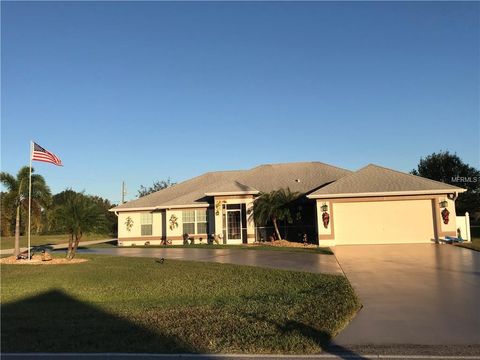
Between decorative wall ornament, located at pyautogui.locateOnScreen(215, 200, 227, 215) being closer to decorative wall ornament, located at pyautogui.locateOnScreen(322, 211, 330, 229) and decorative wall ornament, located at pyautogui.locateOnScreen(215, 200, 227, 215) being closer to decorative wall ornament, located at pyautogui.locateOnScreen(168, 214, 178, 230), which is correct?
decorative wall ornament, located at pyautogui.locateOnScreen(168, 214, 178, 230)

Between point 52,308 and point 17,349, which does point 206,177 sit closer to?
point 52,308

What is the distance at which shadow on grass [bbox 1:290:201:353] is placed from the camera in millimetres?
6789

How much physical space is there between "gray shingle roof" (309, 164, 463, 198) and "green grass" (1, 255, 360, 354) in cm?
1092

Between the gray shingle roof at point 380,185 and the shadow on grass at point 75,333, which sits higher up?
the gray shingle roof at point 380,185

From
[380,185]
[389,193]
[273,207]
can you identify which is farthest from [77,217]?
[380,185]

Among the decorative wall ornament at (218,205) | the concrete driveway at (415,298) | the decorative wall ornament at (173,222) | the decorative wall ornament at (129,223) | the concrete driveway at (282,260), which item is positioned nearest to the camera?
the concrete driveway at (415,298)

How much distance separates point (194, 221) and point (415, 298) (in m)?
22.2

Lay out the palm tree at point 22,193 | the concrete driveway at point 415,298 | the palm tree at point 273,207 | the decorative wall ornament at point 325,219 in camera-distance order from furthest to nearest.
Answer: the palm tree at point 273,207 < the decorative wall ornament at point 325,219 < the palm tree at point 22,193 < the concrete driveway at point 415,298

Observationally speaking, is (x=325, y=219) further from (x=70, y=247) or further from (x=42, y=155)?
(x=42, y=155)

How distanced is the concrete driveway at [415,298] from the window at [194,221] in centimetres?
1400

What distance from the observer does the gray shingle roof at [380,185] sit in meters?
24.6

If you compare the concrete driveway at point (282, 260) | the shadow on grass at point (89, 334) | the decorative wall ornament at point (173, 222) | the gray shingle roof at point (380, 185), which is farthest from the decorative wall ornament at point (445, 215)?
the shadow on grass at point (89, 334)

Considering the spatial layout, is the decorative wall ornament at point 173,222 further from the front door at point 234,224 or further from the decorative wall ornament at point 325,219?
the decorative wall ornament at point 325,219

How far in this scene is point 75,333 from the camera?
300 inches
